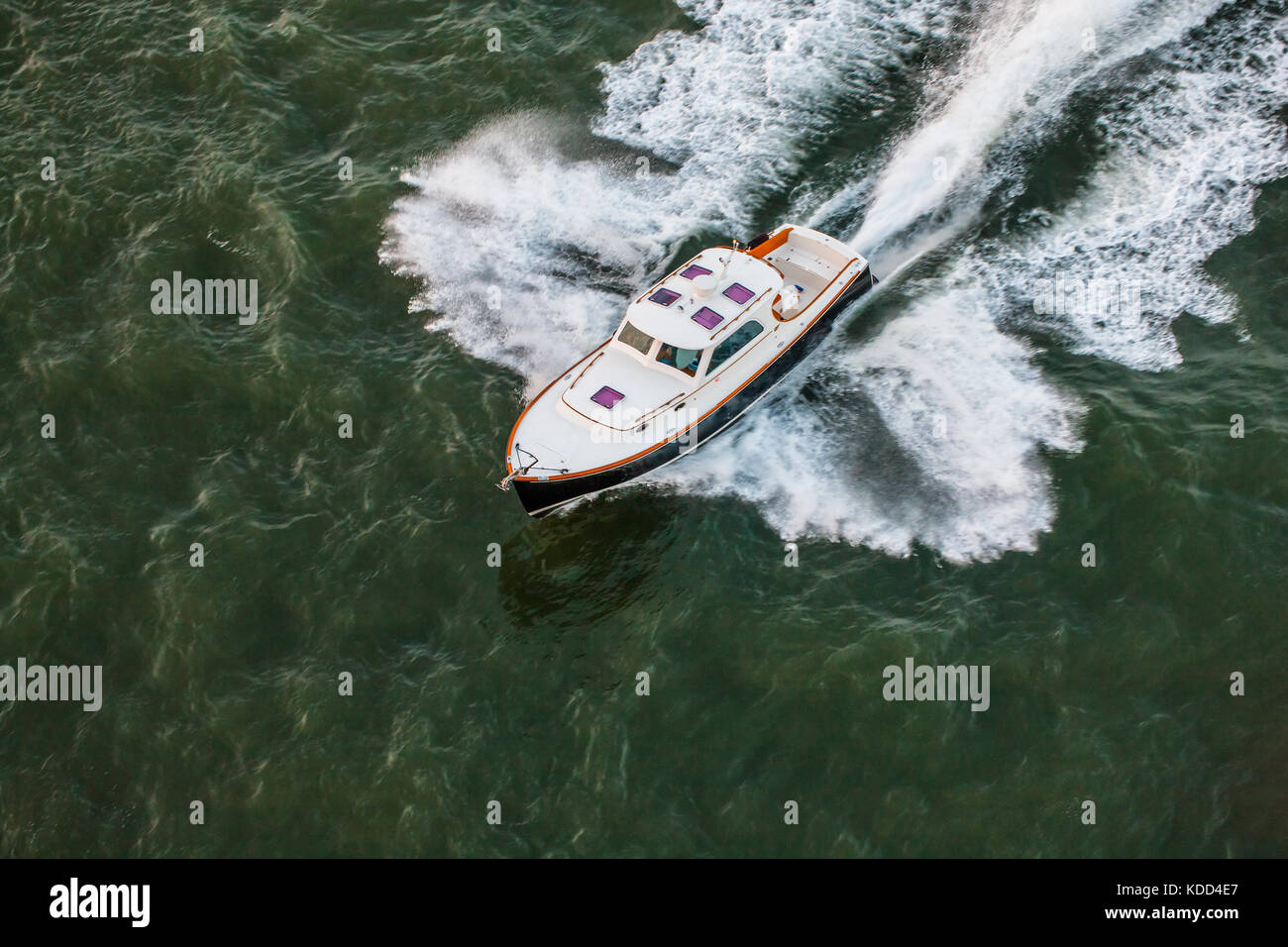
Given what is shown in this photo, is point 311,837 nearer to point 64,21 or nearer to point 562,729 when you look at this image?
point 562,729

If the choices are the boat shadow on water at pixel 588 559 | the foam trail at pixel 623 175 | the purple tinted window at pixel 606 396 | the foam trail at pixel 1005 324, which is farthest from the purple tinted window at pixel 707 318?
the boat shadow on water at pixel 588 559

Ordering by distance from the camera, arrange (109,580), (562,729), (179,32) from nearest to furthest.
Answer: (562,729) → (109,580) → (179,32)

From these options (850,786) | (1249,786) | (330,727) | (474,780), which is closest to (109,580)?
(330,727)

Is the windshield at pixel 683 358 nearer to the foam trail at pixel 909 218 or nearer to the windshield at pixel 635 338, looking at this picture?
the windshield at pixel 635 338

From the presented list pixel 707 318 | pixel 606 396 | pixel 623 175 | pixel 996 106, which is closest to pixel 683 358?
pixel 707 318

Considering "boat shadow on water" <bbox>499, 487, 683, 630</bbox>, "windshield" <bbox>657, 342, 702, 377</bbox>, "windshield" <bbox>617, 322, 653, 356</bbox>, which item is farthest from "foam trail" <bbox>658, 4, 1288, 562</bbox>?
"windshield" <bbox>617, 322, 653, 356</bbox>

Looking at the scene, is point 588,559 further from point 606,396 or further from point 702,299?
point 702,299

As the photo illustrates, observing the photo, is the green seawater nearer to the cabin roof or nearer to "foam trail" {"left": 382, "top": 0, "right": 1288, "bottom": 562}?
"foam trail" {"left": 382, "top": 0, "right": 1288, "bottom": 562}
